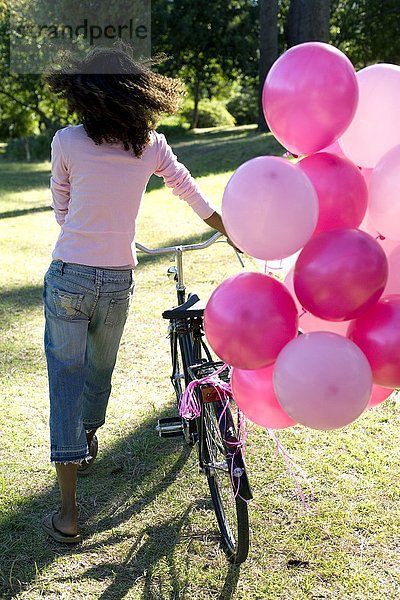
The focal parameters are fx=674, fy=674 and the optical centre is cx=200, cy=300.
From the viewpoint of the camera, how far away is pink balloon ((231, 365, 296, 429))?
1.99 meters

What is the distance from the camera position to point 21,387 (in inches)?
179

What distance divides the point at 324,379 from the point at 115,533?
1723 millimetres

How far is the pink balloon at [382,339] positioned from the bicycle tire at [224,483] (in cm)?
84

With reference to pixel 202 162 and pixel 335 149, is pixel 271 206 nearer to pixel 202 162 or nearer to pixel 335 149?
pixel 335 149

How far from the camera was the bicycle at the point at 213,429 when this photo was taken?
2.58 meters

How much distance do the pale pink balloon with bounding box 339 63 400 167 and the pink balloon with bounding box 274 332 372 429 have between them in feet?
1.98

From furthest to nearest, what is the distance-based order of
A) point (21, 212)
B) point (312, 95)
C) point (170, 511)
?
point (21, 212) → point (170, 511) → point (312, 95)

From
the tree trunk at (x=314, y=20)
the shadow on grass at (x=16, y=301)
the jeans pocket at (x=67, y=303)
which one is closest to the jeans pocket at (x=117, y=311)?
the jeans pocket at (x=67, y=303)

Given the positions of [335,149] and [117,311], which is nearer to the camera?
[335,149]

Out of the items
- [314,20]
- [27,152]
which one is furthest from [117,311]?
[27,152]

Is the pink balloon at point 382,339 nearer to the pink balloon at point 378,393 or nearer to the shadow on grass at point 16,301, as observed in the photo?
the pink balloon at point 378,393

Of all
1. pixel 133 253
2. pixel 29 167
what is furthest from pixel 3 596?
pixel 29 167

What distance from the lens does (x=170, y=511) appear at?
317 cm

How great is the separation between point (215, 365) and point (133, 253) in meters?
0.57
